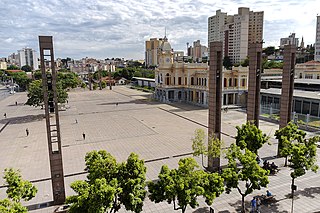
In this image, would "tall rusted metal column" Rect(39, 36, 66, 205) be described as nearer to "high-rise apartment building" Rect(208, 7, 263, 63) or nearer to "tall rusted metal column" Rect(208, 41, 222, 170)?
"tall rusted metal column" Rect(208, 41, 222, 170)

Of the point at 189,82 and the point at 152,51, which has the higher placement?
the point at 152,51

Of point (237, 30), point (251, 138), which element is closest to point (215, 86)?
point (251, 138)

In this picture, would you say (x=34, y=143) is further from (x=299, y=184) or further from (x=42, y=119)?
(x=299, y=184)

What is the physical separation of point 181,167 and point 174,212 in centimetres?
414

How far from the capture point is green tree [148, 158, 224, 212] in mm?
11156

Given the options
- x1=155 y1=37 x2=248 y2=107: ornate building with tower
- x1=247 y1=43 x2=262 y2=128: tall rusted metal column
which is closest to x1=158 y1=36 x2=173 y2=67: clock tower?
x1=155 y1=37 x2=248 y2=107: ornate building with tower

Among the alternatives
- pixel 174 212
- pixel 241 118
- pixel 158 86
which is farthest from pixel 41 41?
pixel 158 86

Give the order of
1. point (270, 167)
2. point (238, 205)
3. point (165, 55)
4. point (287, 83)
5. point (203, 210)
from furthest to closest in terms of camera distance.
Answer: point (165, 55) < point (287, 83) < point (270, 167) < point (238, 205) < point (203, 210)

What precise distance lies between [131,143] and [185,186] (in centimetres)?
1700

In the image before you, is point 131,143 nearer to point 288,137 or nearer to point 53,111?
point 53,111

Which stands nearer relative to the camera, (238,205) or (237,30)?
(238,205)

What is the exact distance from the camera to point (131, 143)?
27688 mm

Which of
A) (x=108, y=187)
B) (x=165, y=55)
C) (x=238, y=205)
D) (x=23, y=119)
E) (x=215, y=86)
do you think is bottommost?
(x=238, y=205)

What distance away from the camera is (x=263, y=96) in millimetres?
44594
